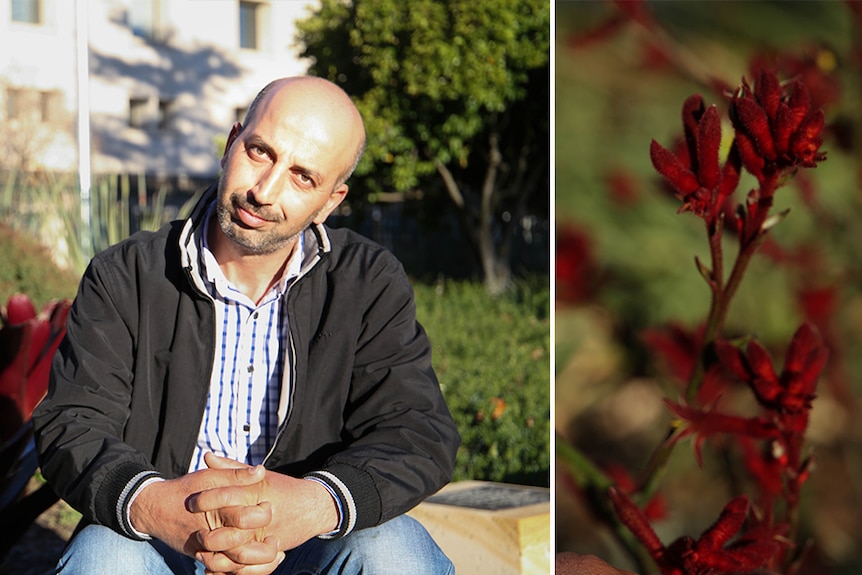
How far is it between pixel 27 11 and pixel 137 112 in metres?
2.98

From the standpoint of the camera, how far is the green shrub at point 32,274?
A: 578cm

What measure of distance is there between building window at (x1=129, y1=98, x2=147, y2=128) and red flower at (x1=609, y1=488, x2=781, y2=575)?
16.3 m

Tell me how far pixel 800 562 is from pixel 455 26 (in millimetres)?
9687

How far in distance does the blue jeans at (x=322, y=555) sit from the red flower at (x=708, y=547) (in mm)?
676

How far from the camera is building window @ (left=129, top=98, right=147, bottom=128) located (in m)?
A: 16.1

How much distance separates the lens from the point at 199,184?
16859mm

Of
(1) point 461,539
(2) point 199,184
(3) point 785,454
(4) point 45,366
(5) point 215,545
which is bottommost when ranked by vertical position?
(2) point 199,184

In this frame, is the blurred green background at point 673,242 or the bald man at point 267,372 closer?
the blurred green background at point 673,242

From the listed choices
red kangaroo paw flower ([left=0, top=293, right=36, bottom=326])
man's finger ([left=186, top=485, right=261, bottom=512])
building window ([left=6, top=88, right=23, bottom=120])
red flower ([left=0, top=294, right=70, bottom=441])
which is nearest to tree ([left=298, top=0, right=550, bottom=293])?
building window ([left=6, top=88, right=23, bottom=120])

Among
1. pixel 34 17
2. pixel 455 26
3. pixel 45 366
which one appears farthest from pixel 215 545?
pixel 34 17

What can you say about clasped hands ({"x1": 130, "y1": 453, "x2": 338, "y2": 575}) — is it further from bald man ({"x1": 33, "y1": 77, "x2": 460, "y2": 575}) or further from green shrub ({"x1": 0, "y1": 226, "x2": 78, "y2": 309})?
green shrub ({"x1": 0, "y1": 226, "x2": 78, "y2": 309})

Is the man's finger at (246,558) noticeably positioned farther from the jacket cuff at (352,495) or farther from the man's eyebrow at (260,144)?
the man's eyebrow at (260,144)

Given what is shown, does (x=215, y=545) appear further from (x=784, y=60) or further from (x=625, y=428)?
(x=784, y=60)

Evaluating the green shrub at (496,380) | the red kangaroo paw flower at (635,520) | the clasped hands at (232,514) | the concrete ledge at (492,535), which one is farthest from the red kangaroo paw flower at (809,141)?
the green shrub at (496,380)
